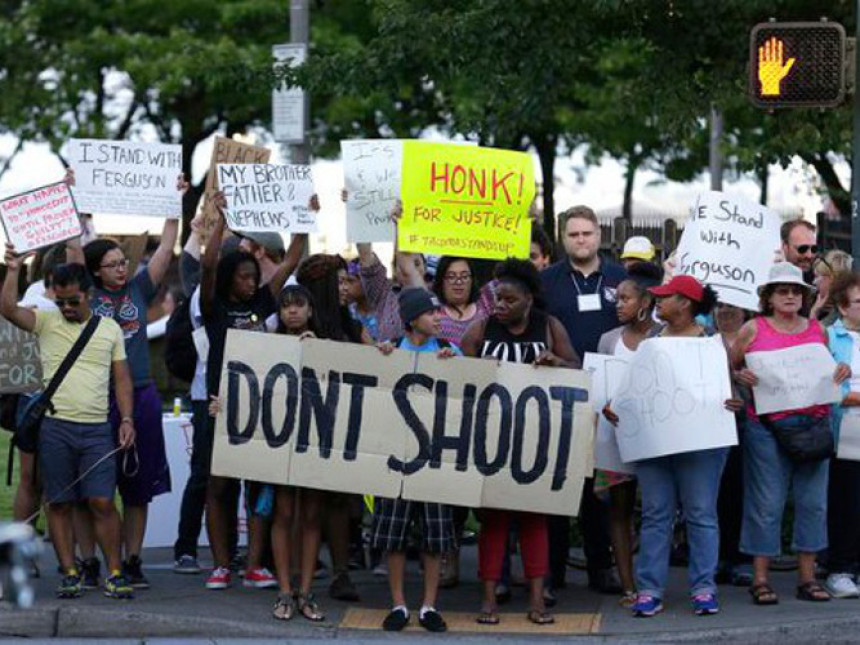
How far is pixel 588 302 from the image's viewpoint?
10477mm

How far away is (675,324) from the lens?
979 cm

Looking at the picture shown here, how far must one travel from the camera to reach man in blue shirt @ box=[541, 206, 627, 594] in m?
10.5

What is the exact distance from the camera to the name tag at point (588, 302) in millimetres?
10477

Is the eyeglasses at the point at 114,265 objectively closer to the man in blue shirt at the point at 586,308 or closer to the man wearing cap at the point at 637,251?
the man in blue shirt at the point at 586,308

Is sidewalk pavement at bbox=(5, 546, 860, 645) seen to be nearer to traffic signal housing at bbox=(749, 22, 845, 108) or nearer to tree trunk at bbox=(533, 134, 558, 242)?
traffic signal housing at bbox=(749, 22, 845, 108)

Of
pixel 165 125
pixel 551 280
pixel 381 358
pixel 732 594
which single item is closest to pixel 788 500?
pixel 732 594

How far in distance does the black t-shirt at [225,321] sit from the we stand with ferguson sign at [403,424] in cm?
48

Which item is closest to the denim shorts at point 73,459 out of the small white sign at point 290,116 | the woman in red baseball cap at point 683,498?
the woman in red baseball cap at point 683,498

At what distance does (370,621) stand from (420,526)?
54 cm

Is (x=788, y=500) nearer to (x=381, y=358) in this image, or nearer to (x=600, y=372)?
(x=600, y=372)

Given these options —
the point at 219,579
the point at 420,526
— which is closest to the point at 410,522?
the point at 420,526

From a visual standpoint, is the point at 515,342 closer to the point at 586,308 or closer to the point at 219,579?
the point at 586,308

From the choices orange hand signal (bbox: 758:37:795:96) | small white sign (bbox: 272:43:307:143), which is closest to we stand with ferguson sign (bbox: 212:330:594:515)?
orange hand signal (bbox: 758:37:795:96)

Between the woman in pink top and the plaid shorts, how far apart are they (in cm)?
161
